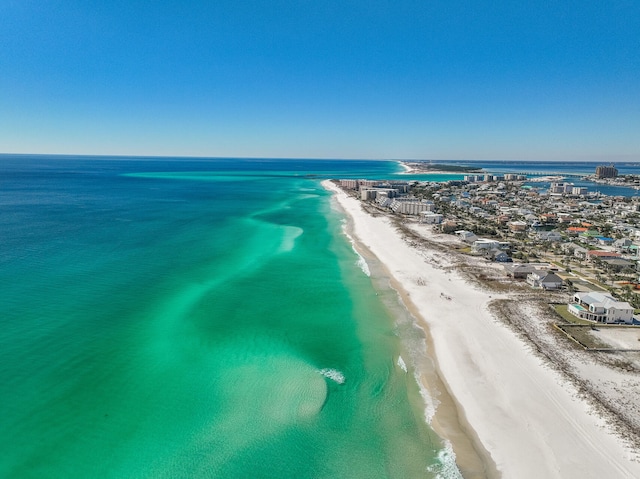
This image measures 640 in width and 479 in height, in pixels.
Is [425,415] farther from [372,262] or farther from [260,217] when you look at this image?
[260,217]

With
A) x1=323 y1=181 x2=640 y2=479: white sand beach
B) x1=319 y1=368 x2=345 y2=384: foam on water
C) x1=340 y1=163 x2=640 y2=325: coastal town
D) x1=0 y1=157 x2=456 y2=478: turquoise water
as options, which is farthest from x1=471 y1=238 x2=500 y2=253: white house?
x1=319 y1=368 x2=345 y2=384: foam on water

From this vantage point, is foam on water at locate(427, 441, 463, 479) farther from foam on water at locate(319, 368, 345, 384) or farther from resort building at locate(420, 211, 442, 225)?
resort building at locate(420, 211, 442, 225)

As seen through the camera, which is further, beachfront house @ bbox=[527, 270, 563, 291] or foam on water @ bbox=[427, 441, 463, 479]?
beachfront house @ bbox=[527, 270, 563, 291]

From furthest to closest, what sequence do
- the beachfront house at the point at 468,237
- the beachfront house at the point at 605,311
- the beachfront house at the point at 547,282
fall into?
1. the beachfront house at the point at 468,237
2. the beachfront house at the point at 547,282
3. the beachfront house at the point at 605,311

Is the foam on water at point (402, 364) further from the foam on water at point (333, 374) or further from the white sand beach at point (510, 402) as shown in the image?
the foam on water at point (333, 374)

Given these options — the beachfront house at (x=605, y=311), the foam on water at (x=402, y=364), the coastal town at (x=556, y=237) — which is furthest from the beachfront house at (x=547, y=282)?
the foam on water at (x=402, y=364)

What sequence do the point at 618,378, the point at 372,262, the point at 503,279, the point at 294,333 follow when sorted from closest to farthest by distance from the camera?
1. the point at 618,378
2. the point at 294,333
3. the point at 503,279
4. the point at 372,262

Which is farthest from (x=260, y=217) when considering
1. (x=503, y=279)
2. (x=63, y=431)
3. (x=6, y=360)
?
(x=63, y=431)
